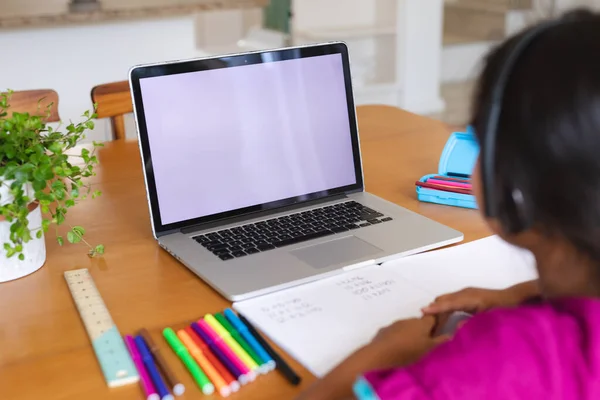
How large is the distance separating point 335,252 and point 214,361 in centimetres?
33

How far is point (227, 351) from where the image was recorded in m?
0.83

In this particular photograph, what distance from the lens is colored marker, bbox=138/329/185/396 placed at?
766mm

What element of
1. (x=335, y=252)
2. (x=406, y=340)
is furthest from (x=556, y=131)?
(x=335, y=252)

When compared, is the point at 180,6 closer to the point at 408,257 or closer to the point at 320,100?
the point at 320,100

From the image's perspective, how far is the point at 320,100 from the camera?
130cm

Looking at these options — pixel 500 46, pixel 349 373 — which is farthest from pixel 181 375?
pixel 500 46

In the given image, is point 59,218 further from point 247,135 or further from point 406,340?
point 406,340

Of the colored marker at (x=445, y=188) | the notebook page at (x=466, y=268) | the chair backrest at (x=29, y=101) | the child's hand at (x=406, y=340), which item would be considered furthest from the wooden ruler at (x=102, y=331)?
the chair backrest at (x=29, y=101)

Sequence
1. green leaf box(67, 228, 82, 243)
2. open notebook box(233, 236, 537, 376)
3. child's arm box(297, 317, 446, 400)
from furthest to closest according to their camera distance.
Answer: green leaf box(67, 228, 82, 243) < open notebook box(233, 236, 537, 376) < child's arm box(297, 317, 446, 400)

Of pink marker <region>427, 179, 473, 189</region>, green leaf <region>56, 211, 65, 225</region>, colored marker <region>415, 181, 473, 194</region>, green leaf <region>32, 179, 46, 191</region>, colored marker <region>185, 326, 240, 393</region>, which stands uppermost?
green leaf <region>32, 179, 46, 191</region>

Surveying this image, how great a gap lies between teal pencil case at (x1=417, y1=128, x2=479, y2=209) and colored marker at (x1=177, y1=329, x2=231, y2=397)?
1.91 feet

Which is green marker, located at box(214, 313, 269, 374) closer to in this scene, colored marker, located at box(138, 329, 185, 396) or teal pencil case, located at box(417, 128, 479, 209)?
colored marker, located at box(138, 329, 185, 396)

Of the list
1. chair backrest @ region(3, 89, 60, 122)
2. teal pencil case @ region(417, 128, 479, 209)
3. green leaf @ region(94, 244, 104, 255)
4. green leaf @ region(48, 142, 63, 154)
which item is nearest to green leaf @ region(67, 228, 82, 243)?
green leaf @ region(94, 244, 104, 255)

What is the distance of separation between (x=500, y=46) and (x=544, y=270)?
0.69 ft
